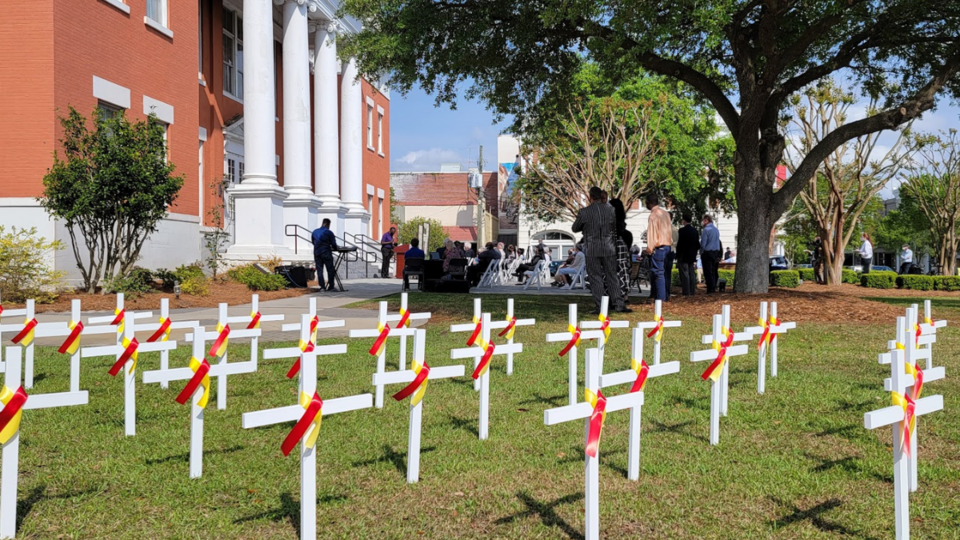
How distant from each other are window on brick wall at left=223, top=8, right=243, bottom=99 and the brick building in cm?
6

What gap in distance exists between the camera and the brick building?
610 inches

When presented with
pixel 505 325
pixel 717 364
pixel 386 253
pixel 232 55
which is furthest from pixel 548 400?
pixel 232 55

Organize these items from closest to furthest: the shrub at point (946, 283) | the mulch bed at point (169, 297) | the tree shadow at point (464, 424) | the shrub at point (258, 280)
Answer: the tree shadow at point (464, 424) < the mulch bed at point (169, 297) < the shrub at point (258, 280) < the shrub at point (946, 283)

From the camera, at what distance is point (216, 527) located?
373 centimetres

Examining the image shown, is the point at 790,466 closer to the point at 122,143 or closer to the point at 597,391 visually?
the point at 597,391

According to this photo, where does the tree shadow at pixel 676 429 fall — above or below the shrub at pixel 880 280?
below

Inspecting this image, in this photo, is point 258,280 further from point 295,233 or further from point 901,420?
point 901,420

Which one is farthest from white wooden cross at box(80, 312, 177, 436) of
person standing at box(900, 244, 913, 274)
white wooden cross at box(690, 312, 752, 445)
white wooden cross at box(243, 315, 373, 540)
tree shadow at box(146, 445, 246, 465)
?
person standing at box(900, 244, 913, 274)

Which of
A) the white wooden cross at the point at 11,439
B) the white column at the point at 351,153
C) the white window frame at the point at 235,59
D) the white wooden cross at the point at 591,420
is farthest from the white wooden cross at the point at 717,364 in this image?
the white column at the point at 351,153

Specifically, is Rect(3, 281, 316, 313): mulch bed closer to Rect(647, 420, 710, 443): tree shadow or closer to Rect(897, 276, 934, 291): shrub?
Rect(647, 420, 710, 443): tree shadow

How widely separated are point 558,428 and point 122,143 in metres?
12.0

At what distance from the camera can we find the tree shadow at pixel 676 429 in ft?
17.7

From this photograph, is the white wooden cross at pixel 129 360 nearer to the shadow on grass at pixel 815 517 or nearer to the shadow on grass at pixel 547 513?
the shadow on grass at pixel 547 513

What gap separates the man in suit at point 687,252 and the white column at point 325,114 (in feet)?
53.0
